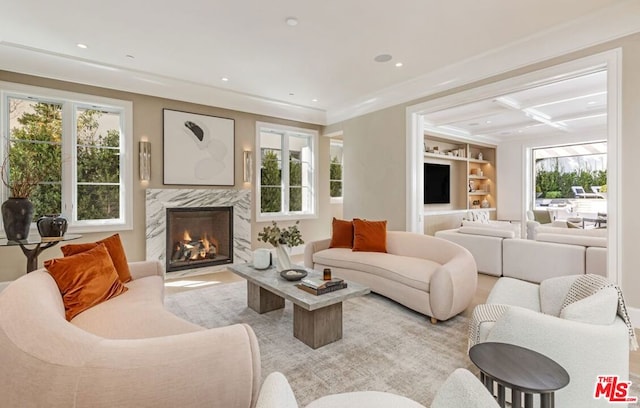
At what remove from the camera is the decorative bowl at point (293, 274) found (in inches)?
116

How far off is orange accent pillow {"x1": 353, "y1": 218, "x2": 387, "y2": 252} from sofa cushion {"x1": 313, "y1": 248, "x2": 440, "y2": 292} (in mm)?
114

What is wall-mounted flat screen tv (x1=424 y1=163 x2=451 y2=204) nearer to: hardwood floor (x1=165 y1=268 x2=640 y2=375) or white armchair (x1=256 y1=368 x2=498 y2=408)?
hardwood floor (x1=165 y1=268 x2=640 y2=375)

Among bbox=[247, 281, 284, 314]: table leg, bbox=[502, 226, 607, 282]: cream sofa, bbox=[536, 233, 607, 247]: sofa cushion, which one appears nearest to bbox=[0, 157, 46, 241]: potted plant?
bbox=[247, 281, 284, 314]: table leg

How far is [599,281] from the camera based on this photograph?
1.96 metres

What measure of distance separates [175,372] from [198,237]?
451cm

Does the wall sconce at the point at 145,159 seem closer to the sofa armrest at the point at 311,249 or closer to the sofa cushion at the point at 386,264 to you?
the sofa armrest at the point at 311,249

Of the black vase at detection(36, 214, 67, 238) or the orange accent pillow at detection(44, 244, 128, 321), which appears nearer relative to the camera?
the orange accent pillow at detection(44, 244, 128, 321)

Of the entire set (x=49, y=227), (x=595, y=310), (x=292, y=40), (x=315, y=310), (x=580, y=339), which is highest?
(x=292, y=40)

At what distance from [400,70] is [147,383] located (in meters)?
4.35

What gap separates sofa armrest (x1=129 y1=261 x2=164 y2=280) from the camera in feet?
9.43

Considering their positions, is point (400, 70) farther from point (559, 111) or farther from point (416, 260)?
point (559, 111)

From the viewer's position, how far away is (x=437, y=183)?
7.37 metres

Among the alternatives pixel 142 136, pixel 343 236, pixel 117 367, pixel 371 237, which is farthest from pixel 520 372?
pixel 142 136

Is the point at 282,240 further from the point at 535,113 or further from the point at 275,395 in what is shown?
the point at 535,113
